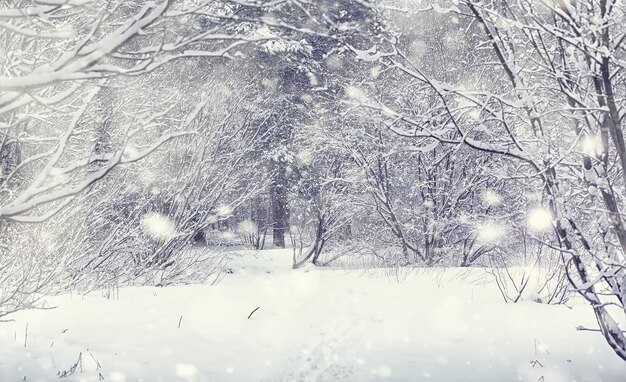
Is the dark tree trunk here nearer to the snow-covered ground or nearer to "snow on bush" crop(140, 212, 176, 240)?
"snow on bush" crop(140, 212, 176, 240)

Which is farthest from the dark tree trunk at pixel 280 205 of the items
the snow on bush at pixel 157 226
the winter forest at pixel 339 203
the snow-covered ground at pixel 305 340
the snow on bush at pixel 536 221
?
the snow-covered ground at pixel 305 340

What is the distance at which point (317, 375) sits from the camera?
3.97 meters

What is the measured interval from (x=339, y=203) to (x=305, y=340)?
28.7 feet

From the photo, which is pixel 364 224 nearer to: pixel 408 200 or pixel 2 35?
pixel 408 200

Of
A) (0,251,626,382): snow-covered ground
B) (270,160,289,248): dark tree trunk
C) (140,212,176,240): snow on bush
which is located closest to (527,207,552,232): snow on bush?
(0,251,626,382): snow-covered ground

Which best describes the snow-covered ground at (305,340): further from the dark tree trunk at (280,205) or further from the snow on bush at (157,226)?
the dark tree trunk at (280,205)

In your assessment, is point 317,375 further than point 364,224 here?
No

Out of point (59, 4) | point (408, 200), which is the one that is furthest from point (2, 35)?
point (408, 200)

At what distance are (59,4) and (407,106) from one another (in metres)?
10.7

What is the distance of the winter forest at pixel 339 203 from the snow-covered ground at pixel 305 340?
0.08 feet

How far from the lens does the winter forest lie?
9.04 feet

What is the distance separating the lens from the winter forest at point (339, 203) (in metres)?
2.75

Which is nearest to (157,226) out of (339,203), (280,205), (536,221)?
(339,203)

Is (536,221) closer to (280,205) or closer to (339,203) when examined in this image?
(339,203)
